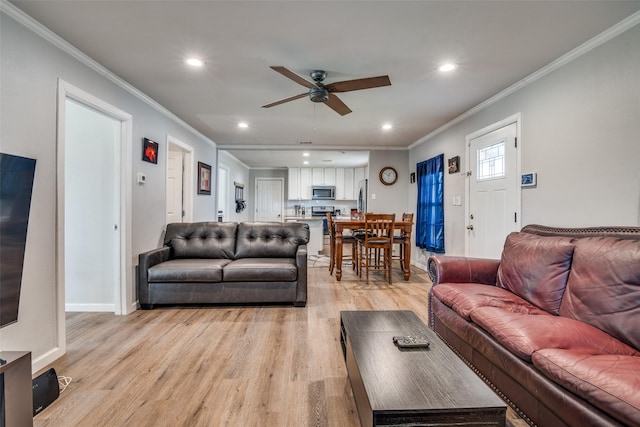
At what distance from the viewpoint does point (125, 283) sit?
297 cm

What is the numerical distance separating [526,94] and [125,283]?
176 inches

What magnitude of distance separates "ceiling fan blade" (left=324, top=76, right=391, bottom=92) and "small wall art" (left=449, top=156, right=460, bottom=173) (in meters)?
2.19

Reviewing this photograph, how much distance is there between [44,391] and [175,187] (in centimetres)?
330

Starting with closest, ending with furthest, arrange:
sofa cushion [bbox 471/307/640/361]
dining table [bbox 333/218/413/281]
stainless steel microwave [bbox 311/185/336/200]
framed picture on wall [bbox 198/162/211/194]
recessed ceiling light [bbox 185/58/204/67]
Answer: sofa cushion [bbox 471/307/640/361], recessed ceiling light [bbox 185/58/204/67], dining table [bbox 333/218/413/281], framed picture on wall [bbox 198/162/211/194], stainless steel microwave [bbox 311/185/336/200]

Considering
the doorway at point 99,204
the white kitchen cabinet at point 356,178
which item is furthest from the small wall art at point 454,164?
the white kitchen cabinet at point 356,178

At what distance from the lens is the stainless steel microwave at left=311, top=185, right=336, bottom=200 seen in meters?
8.70

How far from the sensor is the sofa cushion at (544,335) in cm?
137

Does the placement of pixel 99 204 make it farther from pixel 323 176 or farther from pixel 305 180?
pixel 323 176

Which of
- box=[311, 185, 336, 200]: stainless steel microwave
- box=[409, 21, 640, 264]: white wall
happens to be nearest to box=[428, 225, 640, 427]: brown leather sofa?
box=[409, 21, 640, 264]: white wall

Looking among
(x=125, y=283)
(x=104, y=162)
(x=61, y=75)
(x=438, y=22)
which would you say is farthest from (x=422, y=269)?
(x=61, y=75)

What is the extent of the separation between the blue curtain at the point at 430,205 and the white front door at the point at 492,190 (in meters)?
0.70

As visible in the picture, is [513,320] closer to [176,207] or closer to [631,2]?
[631,2]

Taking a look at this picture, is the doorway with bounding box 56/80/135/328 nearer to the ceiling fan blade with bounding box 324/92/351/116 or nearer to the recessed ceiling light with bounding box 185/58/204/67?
the recessed ceiling light with bounding box 185/58/204/67

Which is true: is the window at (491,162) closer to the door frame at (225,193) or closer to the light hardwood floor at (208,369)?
the light hardwood floor at (208,369)
